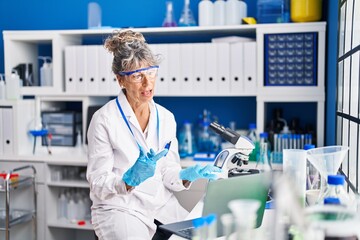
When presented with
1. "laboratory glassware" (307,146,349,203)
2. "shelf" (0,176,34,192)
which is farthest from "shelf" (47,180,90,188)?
"laboratory glassware" (307,146,349,203)

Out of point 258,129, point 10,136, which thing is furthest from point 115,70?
point 10,136

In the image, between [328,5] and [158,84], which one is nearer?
[328,5]

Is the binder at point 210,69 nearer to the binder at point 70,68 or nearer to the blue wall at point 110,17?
the blue wall at point 110,17

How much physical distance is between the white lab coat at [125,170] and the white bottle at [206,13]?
105 cm

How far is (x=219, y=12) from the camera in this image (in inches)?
121

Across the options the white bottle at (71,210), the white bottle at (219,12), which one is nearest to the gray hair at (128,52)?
Result: the white bottle at (219,12)

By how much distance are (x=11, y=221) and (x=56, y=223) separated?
31cm

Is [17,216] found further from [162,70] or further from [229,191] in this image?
[229,191]

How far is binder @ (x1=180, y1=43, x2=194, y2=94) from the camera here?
3078 millimetres

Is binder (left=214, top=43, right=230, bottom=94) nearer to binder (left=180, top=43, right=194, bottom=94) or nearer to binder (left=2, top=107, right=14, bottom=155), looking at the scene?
binder (left=180, top=43, right=194, bottom=94)

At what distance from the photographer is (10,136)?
3.21 metres

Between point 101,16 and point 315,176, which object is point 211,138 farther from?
point 315,176

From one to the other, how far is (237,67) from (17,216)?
68.4 inches

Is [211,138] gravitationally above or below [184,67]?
below
